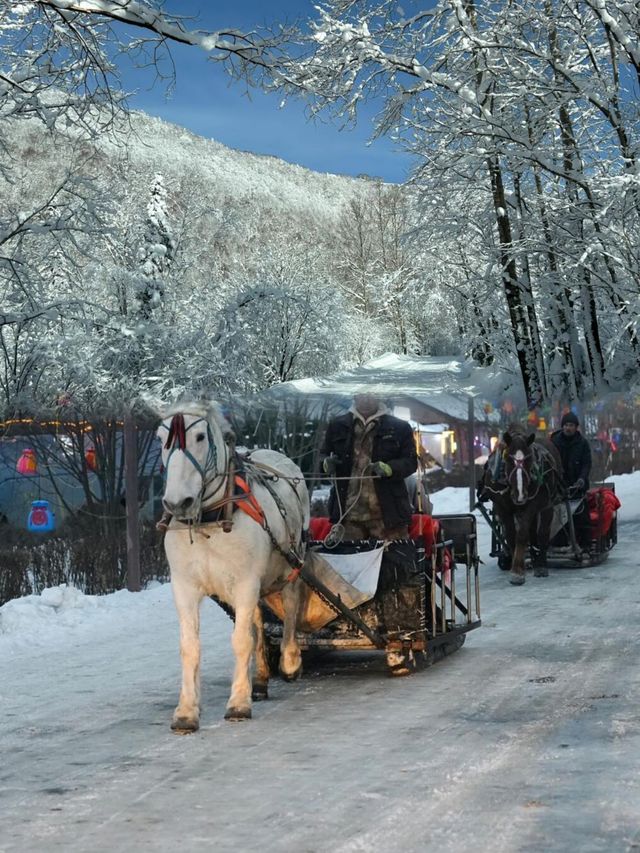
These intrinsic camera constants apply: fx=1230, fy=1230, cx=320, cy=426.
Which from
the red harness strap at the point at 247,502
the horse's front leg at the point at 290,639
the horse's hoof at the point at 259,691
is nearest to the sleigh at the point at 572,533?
the horse's front leg at the point at 290,639

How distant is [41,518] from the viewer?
43.3 feet

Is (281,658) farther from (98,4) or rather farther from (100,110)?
(100,110)

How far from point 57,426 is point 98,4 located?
15.9ft

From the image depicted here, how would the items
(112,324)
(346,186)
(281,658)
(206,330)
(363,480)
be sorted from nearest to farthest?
(281,658), (363,480), (112,324), (206,330), (346,186)

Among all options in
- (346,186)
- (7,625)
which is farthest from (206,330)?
(346,186)

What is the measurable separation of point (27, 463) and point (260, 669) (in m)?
5.74

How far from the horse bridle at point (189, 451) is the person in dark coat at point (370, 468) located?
2.16 metres

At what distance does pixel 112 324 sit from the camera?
869 inches

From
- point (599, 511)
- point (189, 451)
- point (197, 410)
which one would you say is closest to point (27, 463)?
point (197, 410)

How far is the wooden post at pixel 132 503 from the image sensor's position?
44.3 feet

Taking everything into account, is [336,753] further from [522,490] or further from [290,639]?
[522,490]

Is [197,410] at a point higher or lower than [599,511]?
higher

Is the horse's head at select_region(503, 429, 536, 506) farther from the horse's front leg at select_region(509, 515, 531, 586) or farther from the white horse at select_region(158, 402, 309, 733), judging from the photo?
the white horse at select_region(158, 402, 309, 733)

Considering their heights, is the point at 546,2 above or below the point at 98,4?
above
